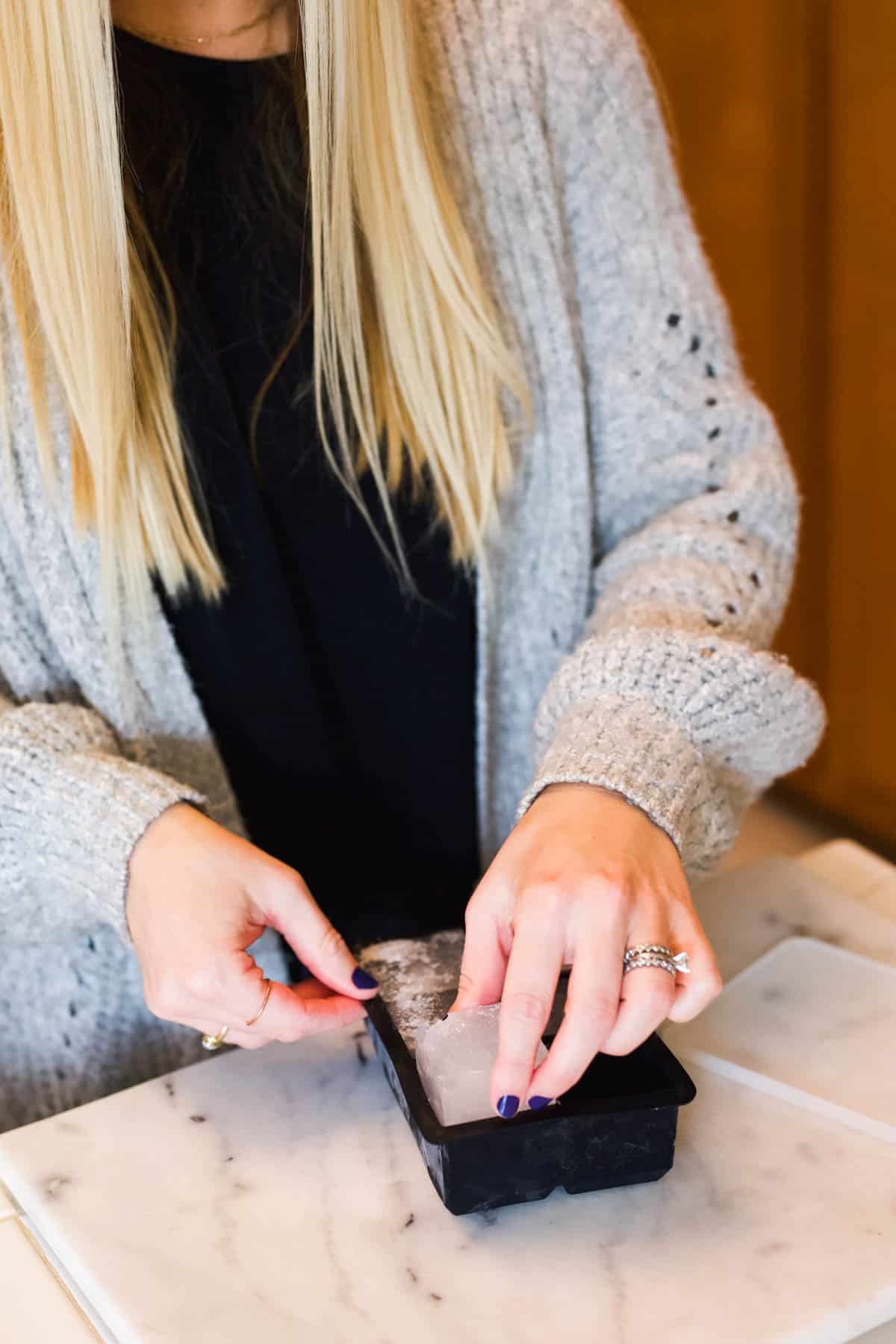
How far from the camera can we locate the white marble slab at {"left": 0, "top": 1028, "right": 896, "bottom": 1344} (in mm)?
487

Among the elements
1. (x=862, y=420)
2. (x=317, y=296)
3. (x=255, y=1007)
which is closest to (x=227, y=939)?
(x=255, y=1007)

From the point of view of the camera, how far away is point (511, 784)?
3.11 ft

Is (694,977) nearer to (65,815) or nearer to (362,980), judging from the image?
(362,980)

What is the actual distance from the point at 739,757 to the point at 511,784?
10.1 inches

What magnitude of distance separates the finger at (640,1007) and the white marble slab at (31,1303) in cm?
25

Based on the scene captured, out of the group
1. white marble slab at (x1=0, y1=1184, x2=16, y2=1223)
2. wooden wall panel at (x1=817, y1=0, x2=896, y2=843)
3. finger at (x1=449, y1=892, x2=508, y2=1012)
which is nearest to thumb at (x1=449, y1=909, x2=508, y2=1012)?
finger at (x1=449, y1=892, x2=508, y2=1012)

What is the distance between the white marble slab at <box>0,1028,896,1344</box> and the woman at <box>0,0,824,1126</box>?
60 mm

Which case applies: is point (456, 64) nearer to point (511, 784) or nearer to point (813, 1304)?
point (511, 784)

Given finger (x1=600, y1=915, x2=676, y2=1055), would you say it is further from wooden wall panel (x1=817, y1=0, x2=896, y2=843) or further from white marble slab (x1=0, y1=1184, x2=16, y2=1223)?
wooden wall panel (x1=817, y1=0, x2=896, y2=843)

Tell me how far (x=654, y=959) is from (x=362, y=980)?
15cm

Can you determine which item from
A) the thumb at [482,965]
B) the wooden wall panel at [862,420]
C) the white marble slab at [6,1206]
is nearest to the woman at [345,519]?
the thumb at [482,965]

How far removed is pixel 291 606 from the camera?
0.81 meters

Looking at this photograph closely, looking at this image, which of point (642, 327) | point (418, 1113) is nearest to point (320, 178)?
point (642, 327)

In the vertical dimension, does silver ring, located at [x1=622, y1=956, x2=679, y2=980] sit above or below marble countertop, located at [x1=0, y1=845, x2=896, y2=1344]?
above
